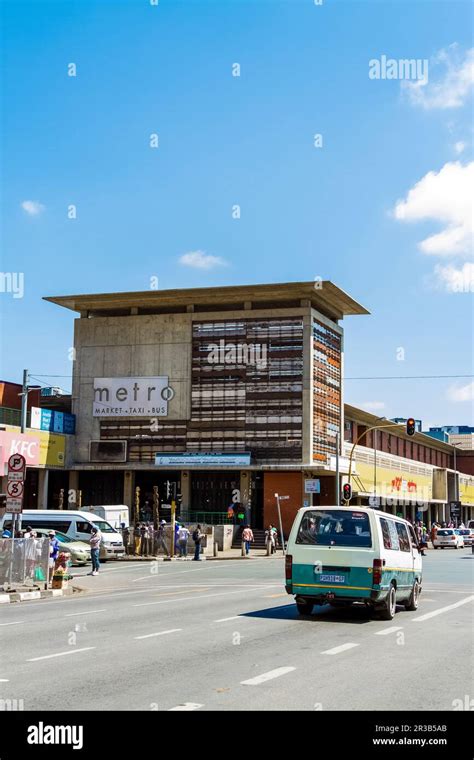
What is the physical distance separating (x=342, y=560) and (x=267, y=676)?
5.90 meters

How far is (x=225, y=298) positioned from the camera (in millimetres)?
59312

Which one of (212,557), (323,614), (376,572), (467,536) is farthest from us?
(467,536)

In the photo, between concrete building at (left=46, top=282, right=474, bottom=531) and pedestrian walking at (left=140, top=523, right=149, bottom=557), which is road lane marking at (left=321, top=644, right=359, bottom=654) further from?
concrete building at (left=46, top=282, right=474, bottom=531)

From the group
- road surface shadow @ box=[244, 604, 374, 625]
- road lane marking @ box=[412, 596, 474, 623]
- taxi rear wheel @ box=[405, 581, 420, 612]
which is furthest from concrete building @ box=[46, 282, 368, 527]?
road surface shadow @ box=[244, 604, 374, 625]

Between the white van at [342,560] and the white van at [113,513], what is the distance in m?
30.6

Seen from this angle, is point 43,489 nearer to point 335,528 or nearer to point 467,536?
point 467,536

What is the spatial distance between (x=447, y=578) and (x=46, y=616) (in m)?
17.1

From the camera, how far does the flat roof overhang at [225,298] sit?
57156mm

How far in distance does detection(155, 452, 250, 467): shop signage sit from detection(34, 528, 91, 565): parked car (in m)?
19.4

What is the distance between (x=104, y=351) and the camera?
6100 centimetres

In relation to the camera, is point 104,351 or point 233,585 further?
point 104,351

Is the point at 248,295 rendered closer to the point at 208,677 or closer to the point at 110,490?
the point at 110,490

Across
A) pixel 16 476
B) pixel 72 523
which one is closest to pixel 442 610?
pixel 16 476
